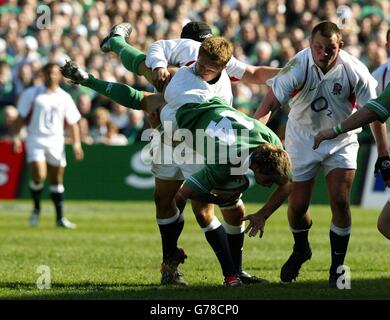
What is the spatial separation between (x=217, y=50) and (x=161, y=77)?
0.80m

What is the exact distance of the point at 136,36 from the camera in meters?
23.1

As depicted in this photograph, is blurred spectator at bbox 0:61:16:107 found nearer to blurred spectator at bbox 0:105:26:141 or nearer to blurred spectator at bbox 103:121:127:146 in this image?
blurred spectator at bbox 0:105:26:141

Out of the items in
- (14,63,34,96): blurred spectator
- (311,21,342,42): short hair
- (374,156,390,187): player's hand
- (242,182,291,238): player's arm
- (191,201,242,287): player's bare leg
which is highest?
(14,63,34,96): blurred spectator

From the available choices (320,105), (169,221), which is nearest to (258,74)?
(320,105)

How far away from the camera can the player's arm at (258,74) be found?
10.4m

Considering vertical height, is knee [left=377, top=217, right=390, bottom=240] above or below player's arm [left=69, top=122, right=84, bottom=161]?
below

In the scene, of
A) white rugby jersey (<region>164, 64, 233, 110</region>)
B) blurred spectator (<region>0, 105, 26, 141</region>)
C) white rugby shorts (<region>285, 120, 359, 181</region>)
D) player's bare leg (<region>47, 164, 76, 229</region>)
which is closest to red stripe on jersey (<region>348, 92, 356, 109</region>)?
white rugby shorts (<region>285, 120, 359, 181</region>)

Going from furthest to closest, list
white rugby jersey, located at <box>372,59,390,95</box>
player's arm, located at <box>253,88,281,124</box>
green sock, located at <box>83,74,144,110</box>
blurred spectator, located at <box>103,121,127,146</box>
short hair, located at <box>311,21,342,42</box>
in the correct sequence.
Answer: blurred spectator, located at <box>103,121,127,146</box> → white rugby jersey, located at <box>372,59,390,95</box> → green sock, located at <box>83,74,144,110</box> → player's arm, located at <box>253,88,281,124</box> → short hair, located at <box>311,21,342,42</box>

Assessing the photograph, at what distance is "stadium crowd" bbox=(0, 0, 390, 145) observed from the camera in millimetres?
21797

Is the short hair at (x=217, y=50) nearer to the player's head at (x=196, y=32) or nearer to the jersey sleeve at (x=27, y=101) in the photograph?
the player's head at (x=196, y=32)

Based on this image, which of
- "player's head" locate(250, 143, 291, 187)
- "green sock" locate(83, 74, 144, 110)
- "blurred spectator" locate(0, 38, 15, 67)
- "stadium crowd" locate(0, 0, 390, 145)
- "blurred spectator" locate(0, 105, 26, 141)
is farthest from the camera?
"blurred spectator" locate(0, 38, 15, 67)

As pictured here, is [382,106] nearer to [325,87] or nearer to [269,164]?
[269,164]

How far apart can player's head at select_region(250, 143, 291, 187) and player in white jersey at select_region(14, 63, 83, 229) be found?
908cm
